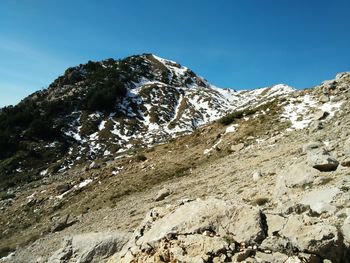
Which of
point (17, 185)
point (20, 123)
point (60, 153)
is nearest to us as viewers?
point (17, 185)

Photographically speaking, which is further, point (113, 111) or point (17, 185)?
point (113, 111)

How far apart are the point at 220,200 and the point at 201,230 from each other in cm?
156

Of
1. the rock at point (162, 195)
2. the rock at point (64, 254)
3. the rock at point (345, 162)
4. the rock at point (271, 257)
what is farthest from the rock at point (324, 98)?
the rock at point (271, 257)

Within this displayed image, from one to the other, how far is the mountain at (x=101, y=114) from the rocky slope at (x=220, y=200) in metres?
31.1

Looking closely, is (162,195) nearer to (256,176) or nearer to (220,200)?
(256,176)

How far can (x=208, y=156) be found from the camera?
34844 millimetres

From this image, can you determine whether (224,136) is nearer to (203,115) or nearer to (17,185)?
(17,185)

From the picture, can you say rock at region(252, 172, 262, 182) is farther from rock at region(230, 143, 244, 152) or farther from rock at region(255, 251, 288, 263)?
rock at region(255, 251, 288, 263)

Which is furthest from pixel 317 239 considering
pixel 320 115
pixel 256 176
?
pixel 320 115

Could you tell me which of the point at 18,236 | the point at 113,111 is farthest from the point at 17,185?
the point at 113,111

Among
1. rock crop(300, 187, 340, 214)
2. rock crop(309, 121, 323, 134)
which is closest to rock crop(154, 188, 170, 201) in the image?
rock crop(309, 121, 323, 134)

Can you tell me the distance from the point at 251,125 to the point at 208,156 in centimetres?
641

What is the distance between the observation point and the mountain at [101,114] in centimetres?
7844

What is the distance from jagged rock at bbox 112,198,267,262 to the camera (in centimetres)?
1014
